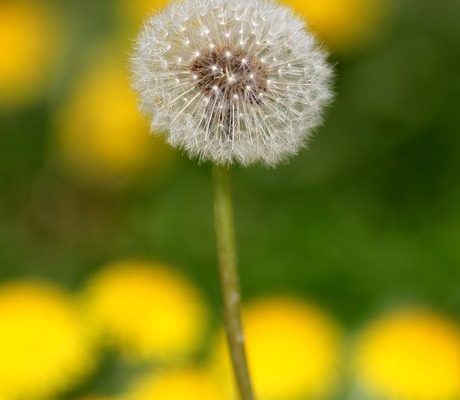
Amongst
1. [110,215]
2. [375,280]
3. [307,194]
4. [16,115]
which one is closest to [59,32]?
[16,115]

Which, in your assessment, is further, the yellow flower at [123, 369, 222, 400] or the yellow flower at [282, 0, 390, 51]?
the yellow flower at [282, 0, 390, 51]

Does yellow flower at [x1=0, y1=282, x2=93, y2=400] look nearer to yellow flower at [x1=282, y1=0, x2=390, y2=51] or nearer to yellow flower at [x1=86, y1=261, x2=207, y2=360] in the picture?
yellow flower at [x1=86, y1=261, x2=207, y2=360]

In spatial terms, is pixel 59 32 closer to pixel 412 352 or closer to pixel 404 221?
pixel 404 221

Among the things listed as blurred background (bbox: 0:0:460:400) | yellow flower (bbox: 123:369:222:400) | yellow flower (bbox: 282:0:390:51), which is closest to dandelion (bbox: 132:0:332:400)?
yellow flower (bbox: 123:369:222:400)

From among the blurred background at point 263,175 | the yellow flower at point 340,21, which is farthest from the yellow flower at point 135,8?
the yellow flower at point 340,21

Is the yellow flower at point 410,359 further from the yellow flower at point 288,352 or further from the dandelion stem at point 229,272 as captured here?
the dandelion stem at point 229,272

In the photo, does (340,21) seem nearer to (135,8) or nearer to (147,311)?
(135,8)

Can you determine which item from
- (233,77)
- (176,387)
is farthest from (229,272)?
(176,387)
